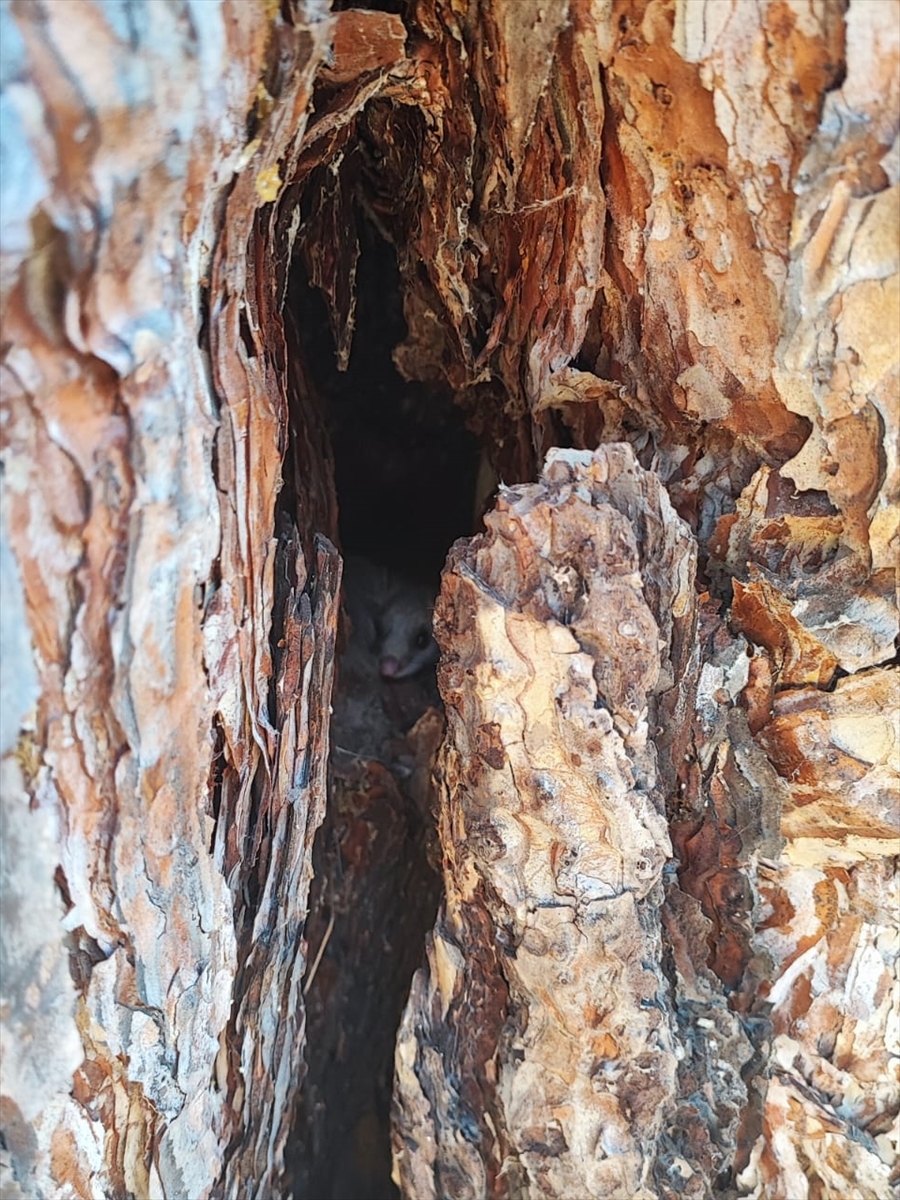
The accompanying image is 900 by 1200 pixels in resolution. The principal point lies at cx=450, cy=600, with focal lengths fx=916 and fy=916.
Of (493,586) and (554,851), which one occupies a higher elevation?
(493,586)

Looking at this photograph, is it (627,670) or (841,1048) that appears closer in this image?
(627,670)

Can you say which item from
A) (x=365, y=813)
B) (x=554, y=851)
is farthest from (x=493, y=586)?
(x=365, y=813)

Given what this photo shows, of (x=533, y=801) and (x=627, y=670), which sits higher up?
(x=627, y=670)

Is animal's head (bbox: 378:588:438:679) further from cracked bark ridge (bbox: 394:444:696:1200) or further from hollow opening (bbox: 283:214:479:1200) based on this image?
cracked bark ridge (bbox: 394:444:696:1200)

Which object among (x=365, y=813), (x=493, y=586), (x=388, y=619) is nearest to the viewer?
(x=493, y=586)

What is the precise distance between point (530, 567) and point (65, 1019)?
0.46 meters

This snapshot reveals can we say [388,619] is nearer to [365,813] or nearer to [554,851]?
[365,813]

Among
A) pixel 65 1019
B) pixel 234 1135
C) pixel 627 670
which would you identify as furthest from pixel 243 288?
pixel 234 1135

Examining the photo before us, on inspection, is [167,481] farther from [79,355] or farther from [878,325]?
[878,325]

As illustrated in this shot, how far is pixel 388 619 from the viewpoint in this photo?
45.7 inches

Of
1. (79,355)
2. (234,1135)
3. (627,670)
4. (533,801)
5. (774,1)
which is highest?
(774,1)

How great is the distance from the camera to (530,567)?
70 centimetres

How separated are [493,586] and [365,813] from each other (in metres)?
0.44

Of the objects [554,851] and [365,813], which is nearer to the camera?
[554,851]
